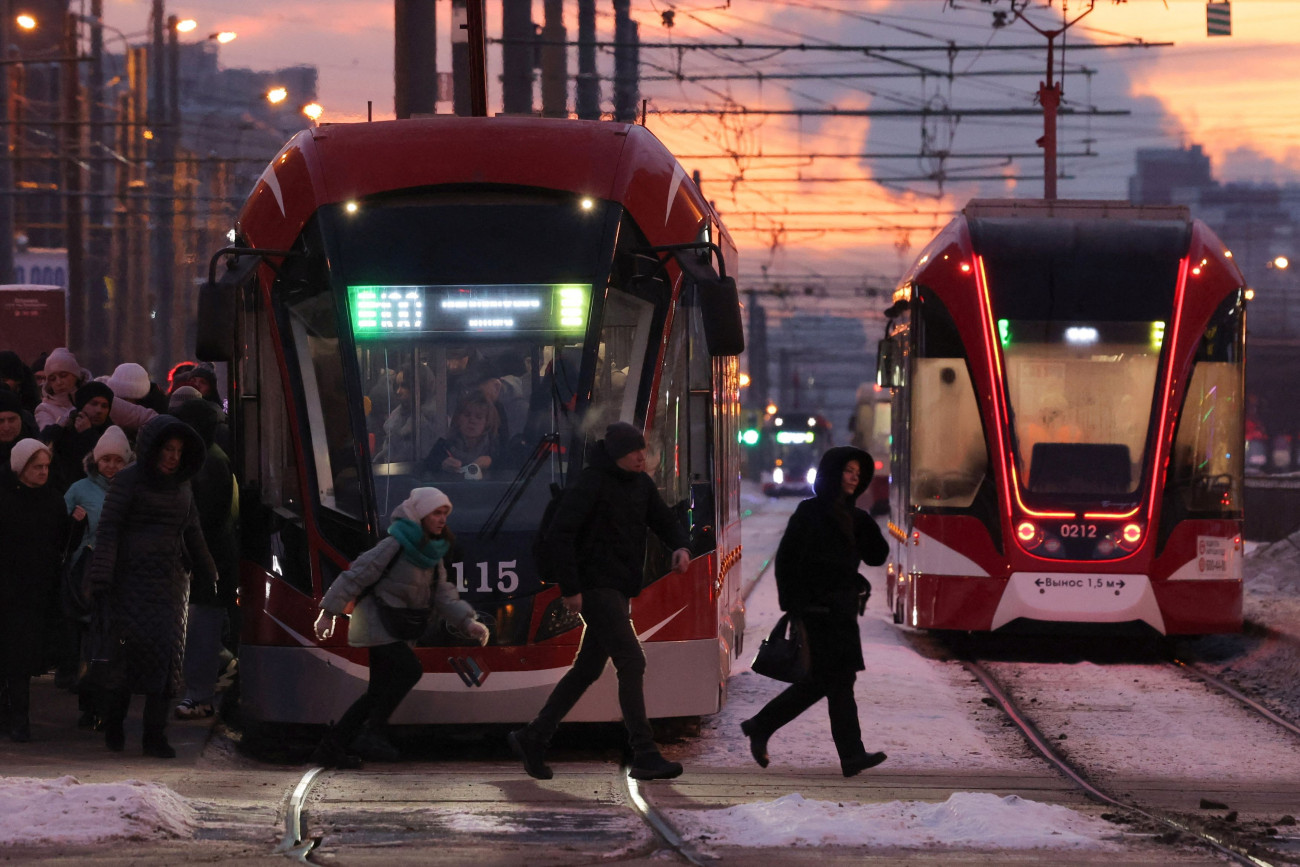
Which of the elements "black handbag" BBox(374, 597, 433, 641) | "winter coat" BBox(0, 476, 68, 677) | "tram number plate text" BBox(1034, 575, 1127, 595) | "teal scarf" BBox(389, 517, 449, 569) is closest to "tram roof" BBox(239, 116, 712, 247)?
"winter coat" BBox(0, 476, 68, 677)

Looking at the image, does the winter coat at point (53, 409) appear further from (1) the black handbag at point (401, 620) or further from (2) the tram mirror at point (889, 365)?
(2) the tram mirror at point (889, 365)

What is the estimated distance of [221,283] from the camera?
380 inches

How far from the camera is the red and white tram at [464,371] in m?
9.45

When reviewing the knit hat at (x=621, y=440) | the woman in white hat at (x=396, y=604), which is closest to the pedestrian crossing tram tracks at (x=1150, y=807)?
the knit hat at (x=621, y=440)

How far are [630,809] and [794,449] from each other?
72701 mm

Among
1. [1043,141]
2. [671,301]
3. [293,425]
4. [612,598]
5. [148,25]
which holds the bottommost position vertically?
[612,598]

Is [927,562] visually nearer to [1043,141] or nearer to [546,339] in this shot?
[546,339]

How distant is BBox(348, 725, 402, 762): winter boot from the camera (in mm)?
9438

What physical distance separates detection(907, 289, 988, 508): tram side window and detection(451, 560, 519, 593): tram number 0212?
6.30 m

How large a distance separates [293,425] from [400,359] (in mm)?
618

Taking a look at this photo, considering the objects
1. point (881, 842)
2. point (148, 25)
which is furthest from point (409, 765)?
point (148, 25)

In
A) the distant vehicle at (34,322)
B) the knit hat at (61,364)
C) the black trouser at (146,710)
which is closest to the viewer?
the black trouser at (146,710)

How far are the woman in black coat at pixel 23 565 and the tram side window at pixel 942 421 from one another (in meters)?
7.32

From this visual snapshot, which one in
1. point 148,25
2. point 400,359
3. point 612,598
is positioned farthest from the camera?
point 148,25
